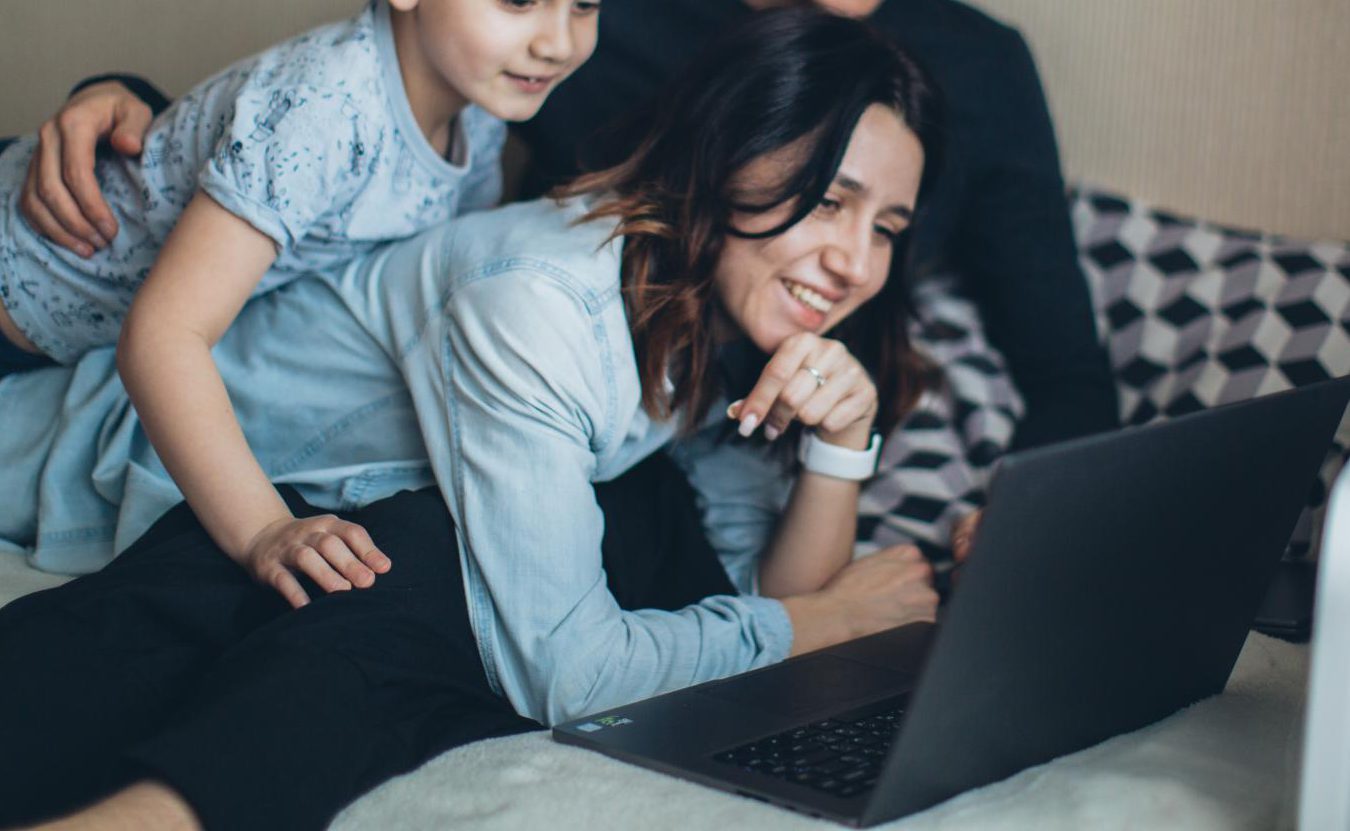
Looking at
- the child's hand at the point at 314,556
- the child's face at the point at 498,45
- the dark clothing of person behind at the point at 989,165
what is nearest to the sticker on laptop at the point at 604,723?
the child's hand at the point at 314,556

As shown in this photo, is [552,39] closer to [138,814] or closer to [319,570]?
[319,570]

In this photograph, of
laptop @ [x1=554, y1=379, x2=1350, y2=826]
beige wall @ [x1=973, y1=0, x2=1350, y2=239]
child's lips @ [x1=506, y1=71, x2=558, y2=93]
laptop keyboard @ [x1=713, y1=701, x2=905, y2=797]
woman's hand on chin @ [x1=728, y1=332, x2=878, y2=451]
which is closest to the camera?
laptop @ [x1=554, y1=379, x2=1350, y2=826]

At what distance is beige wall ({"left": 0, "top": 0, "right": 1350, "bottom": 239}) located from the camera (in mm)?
1494

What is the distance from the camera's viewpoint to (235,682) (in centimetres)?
85

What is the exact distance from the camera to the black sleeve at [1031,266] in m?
1.51

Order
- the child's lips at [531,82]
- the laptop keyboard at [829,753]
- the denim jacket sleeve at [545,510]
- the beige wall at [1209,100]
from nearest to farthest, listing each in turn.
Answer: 1. the laptop keyboard at [829,753]
2. the denim jacket sleeve at [545,510]
3. the child's lips at [531,82]
4. the beige wall at [1209,100]

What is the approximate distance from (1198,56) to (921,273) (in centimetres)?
40

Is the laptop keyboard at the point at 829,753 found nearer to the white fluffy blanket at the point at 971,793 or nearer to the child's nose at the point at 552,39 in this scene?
the white fluffy blanket at the point at 971,793

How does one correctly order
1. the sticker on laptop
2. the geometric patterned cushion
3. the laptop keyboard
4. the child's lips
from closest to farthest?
1. the laptop keyboard
2. the sticker on laptop
3. the child's lips
4. the geometric patterned cushion

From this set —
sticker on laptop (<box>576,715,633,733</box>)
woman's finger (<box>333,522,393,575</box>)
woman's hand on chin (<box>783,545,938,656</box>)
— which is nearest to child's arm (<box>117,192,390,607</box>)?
woman's finger (<box>333,522,393,575</box>)

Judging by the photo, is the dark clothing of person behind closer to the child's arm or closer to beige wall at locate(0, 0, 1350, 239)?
beige wall at locate(0, 0, 1350, 239)

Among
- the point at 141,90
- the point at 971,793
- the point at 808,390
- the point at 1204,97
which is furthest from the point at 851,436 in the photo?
the point at 141,90

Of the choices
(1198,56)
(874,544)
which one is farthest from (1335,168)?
(874,544)

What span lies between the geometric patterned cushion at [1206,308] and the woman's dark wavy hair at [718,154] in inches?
15.0
